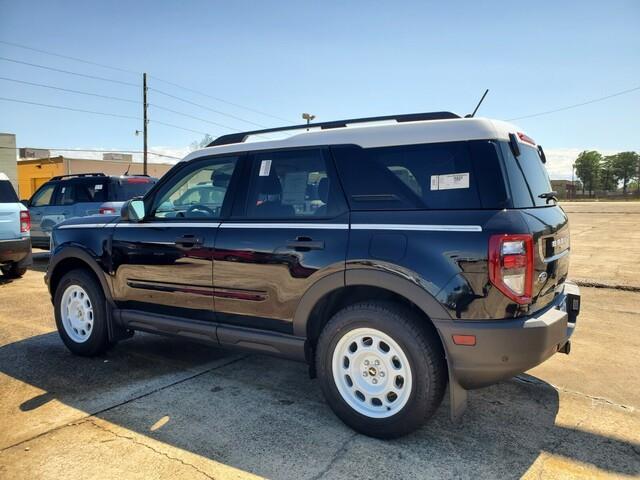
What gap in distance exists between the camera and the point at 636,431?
3119mm

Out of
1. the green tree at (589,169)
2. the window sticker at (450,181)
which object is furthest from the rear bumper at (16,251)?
the green tree at (589,169)

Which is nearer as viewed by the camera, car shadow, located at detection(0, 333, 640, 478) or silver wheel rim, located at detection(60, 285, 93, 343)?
car shadow, located at detection(0, 333, 640, 478)

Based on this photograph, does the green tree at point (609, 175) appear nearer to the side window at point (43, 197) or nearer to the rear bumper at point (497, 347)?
the side window at point (43, 197)

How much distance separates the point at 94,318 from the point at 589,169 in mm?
129131

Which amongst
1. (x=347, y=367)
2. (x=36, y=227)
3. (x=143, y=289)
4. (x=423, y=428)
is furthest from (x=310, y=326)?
(x=36, y=227)

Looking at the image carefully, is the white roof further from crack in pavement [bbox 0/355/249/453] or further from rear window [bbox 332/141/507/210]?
crack in pavement [bbox 0/355/249/453]

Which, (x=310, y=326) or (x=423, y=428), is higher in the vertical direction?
(x=310, y=326)

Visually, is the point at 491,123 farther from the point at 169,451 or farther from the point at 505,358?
the point at 169,451

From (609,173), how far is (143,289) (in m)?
136

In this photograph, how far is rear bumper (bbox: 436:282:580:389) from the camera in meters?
2.66

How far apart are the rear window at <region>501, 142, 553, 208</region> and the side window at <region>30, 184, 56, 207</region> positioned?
33.7 feet

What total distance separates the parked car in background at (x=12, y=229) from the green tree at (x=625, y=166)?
12941cm

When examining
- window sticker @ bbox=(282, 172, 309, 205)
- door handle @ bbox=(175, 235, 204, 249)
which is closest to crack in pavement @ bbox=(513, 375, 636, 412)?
window sticker @ bbox=(282, 172, 309, 205)

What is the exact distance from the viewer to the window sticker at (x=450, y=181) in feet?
9.20
